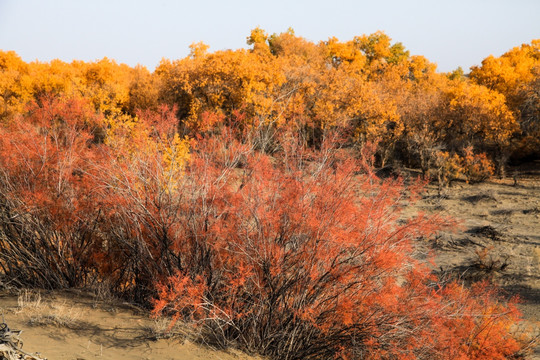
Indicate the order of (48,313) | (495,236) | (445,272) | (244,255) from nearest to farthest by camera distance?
(48,313)
(244,255)
(445,272)
(495,236)

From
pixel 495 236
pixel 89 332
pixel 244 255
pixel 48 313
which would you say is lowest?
pixel 495 236

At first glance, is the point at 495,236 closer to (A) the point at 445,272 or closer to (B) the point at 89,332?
(A) the point at 445,272

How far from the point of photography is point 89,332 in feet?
29.2

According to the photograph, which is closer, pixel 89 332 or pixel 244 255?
pixel 89 332

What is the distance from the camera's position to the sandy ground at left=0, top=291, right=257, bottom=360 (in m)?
8.04

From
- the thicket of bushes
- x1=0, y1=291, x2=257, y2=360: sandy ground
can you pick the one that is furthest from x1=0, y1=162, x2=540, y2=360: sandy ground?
the thicket of bushes

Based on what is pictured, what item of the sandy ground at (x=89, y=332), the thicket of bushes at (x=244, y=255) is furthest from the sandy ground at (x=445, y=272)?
the thicket of bushes at (x=244, y=255)

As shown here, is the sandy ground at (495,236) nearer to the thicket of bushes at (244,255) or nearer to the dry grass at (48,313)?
the thicket of bushes at (244,255)

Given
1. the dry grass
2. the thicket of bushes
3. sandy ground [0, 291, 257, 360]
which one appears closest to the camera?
sandy ground [0, 291, 257, 360]

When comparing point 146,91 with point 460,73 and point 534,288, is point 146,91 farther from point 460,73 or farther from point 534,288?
point 460,73

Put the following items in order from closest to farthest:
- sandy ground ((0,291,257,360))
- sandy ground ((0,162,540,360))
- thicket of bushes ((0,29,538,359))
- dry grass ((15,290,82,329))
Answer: sandy ground ((0,291,257,360)), sandy ground ((0,162,540,360)), dry grass ((15,290,82,329)), thicket of bushes ((0,29,538,359))

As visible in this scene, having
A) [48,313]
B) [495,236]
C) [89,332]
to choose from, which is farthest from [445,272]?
[48,313]

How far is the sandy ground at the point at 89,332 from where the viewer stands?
26.4 feet

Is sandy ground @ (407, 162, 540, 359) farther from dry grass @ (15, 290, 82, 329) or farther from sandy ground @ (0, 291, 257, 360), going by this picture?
dry grass @ (15, 290, 82, 329)
